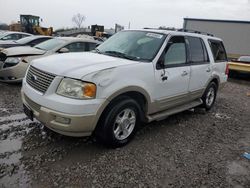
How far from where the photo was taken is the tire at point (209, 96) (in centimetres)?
570

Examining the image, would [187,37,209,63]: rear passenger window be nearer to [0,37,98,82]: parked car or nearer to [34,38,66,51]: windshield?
[0,37,98,82]: parked car

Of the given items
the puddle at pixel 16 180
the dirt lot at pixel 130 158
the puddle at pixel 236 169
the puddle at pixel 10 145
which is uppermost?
the puddle at pixel 16 180

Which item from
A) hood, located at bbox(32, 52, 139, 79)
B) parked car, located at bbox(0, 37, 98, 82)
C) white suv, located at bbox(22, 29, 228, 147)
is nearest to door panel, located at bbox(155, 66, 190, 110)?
white suv, located at bbox(22, 29, 228, 147)

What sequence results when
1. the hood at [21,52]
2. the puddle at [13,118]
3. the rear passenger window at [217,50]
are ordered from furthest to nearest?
1. the hood at [21,52]
2. the rear passenger window at [217,50]
3. the puddle at [13,118]

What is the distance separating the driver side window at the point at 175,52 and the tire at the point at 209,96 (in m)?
1.51

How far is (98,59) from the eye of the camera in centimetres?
367

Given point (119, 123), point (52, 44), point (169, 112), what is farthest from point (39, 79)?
point (52, 44)

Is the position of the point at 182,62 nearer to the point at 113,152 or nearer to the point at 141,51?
the point at 141,51

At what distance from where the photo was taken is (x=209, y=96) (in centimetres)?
602

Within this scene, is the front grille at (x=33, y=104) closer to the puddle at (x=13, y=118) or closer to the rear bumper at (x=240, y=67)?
the puddle at (x=13, y=118)

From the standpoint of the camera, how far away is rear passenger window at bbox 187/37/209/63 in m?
4.85

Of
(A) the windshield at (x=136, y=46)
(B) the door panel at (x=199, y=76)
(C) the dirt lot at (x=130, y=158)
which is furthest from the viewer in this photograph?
(B) the door panel at (x=199, y=76)

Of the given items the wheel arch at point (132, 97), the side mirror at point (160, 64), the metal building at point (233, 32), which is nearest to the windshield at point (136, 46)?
the side mirror at point (160, 64)

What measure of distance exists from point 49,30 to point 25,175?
26.3 metres
